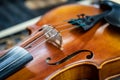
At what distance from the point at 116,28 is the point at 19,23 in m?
1.04

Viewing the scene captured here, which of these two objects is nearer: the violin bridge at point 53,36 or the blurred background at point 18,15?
the violin bridge at point 53,36

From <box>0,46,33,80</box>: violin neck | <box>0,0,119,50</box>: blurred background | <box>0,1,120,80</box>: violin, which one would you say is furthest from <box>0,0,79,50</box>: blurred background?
<box>0,46,33,80</box>: violin neck

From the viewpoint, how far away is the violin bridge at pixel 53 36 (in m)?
0.88

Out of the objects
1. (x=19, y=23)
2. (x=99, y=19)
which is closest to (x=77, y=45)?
(x=99, y=19)

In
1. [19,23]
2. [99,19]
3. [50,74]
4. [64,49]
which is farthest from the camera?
[19,23]

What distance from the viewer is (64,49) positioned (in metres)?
Answer: 0.87

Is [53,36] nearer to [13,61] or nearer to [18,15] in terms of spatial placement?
[13,61]

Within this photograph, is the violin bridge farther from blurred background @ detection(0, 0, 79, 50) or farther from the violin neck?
blurred background @ detection(0, 0, 79, 50)

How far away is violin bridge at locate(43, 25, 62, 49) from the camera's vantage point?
34.5 inches

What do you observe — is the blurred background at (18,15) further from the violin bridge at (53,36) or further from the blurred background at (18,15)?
the violin bridge at (53,36)

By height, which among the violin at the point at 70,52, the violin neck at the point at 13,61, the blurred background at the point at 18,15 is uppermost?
the blurred background at the point at 18,15

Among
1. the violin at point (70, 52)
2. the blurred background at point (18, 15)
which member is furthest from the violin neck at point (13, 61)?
the blurred background at point (18, 15)

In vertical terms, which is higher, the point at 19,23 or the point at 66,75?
the point at 19,23

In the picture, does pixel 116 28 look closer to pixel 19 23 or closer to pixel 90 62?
pixel 90 62
